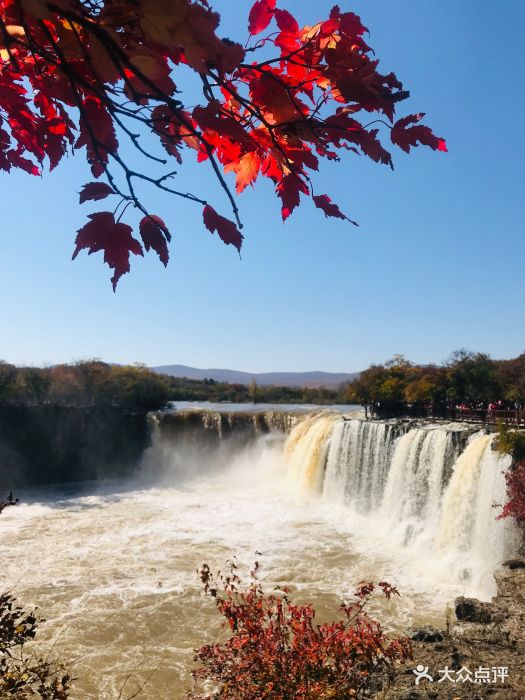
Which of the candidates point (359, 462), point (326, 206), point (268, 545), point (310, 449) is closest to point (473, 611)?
point (268, 545)

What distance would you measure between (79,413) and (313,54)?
3179 centimetres

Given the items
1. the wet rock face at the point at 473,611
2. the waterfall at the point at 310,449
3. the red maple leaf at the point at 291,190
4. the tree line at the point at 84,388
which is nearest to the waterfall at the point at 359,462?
the waterfall at the point at 310,449

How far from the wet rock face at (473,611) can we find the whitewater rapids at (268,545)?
6.48 ft

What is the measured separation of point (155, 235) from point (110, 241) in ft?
0.37

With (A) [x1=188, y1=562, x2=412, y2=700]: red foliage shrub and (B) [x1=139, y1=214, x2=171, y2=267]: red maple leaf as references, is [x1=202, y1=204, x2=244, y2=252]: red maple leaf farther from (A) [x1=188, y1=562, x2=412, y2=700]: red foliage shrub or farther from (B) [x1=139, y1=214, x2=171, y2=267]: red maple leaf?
(A) [x1=188, y1=562, x2=412, y2=700]: red foliage shrub

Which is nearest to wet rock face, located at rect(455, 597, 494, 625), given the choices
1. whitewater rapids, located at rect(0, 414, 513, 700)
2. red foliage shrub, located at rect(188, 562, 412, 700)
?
whitewater rapids, located at rect(0, 414, 513, 700)

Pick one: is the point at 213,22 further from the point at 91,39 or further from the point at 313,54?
the point at 313,54

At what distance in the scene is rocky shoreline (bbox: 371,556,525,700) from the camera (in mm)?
4703

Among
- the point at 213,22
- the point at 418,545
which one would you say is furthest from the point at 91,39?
the point at 418,545

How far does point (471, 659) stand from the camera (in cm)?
547

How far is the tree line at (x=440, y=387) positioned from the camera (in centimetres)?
2194

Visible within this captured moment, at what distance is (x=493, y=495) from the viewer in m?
11.1

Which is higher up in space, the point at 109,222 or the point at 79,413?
the point at 109,222

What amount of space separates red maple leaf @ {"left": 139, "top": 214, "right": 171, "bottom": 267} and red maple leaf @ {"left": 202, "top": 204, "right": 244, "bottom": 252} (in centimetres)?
11
